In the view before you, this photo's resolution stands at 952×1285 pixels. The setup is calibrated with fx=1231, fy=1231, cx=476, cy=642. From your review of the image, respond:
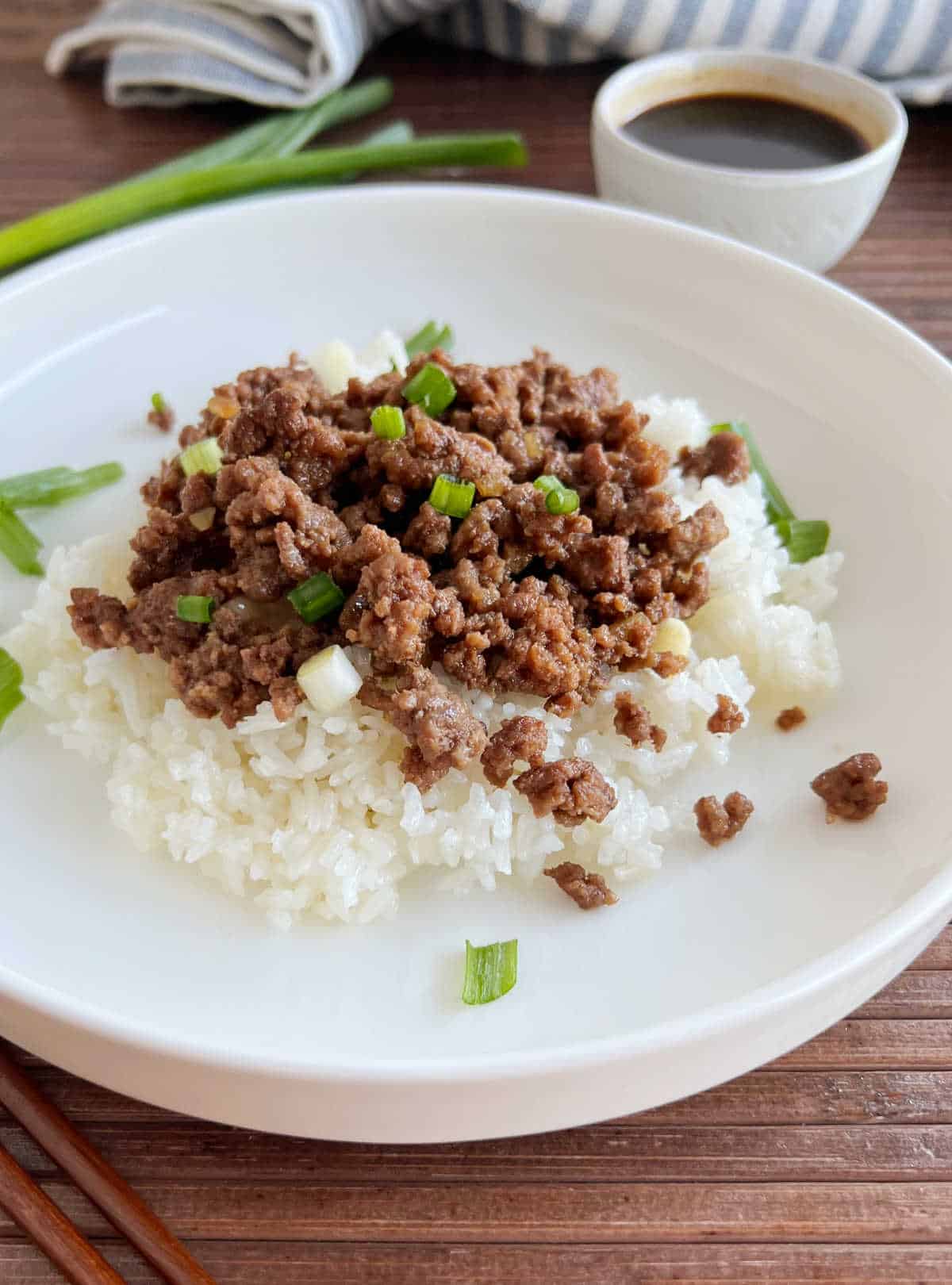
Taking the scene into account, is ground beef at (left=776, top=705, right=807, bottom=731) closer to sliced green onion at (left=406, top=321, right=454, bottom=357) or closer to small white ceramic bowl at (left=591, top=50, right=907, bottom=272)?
sliced green onion at (left=406, top=321, right=454, bottom=357)

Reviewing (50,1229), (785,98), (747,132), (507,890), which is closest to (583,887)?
(507,890)

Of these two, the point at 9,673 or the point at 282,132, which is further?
the point at 282,132

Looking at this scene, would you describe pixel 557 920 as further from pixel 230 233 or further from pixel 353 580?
pixel 230 233

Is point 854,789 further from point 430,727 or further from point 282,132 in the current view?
point 282,132

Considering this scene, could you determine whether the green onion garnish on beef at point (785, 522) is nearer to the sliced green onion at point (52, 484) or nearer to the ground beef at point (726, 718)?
the ground beef at point (726, 718)

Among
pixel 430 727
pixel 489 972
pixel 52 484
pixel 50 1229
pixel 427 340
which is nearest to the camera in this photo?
pixel 50 1229

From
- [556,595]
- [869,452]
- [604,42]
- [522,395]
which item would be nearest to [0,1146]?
[556,595]

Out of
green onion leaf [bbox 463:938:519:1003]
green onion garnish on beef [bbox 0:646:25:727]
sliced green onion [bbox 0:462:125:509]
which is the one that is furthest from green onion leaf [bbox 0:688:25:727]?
green onion leaf [bbox 463:938:519:1003]
